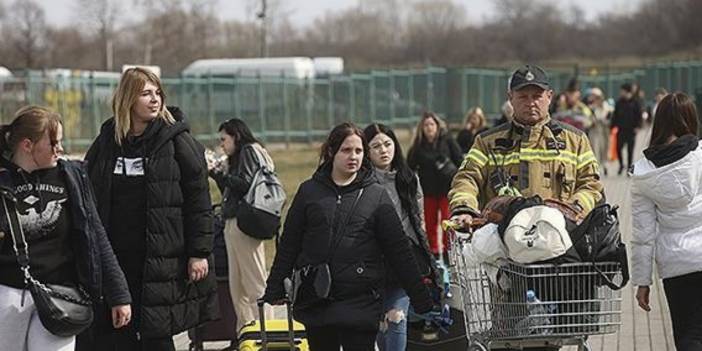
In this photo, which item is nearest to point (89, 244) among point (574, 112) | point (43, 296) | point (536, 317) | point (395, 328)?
point (43, 296)

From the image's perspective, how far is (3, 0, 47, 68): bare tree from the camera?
71688 mm

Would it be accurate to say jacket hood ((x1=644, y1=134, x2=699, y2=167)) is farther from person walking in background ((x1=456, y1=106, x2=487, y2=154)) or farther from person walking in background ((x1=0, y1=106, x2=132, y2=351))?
person walking in background ((x1=456, y1=106, x2=487, y2=154))

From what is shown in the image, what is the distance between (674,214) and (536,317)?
1.30m

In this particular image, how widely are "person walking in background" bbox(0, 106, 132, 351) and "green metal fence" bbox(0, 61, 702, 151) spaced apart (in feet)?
98.0

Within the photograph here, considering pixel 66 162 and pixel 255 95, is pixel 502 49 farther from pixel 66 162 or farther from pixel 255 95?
pixel 66 162

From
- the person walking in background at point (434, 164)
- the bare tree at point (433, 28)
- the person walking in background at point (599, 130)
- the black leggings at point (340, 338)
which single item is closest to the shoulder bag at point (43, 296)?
the black leggings at point (340, 338)

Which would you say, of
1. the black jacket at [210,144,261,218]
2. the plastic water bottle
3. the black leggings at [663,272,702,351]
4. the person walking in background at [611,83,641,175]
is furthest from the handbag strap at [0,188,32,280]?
the person walking in background at [611,83,641,175]

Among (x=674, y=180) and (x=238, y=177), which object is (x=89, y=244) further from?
(x=238, y=177)

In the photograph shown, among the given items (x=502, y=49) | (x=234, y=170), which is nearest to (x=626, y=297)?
(x=234, y=170)

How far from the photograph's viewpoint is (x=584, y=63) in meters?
99.6

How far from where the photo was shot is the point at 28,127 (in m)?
6.54

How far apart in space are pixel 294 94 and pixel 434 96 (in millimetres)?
8252

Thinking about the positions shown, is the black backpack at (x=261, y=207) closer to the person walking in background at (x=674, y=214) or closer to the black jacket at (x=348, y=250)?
the black jacket at (x=348, y=250)

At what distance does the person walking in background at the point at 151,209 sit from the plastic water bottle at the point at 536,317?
2.01 meters
